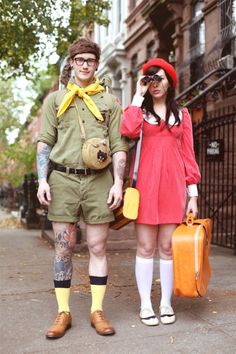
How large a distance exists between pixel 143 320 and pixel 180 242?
2.30 ft

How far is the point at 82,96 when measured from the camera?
11.8 feet

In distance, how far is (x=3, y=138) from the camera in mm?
47594

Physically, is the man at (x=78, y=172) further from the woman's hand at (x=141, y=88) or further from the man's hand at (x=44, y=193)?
the woman's hand at (x=141, y=88)

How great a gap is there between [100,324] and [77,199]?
0.94 meters

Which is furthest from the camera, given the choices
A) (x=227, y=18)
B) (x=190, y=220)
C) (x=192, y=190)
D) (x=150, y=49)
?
(x=150, y=49)

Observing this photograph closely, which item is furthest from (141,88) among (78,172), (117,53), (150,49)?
(117,53)

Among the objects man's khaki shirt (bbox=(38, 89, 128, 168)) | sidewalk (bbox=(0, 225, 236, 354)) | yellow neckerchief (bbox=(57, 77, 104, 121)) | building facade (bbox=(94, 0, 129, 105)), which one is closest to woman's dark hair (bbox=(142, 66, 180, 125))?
man's khaki shirt (bbox=(38, 89, 128, 168))

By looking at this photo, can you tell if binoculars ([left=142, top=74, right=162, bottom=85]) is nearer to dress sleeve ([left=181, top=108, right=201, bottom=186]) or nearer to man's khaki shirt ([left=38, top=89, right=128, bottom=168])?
man's khaki shirt ([left=38, top=89, right=128, bottom=168])

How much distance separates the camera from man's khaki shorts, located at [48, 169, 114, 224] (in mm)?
3547

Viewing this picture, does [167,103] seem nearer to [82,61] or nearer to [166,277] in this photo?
[82,61]

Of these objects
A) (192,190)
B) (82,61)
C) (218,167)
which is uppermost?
(82,61)

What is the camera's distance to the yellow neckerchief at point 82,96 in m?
3.54

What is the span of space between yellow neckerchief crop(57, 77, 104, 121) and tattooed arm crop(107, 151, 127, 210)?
0.31m

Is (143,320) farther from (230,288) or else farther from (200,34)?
(200,34)
